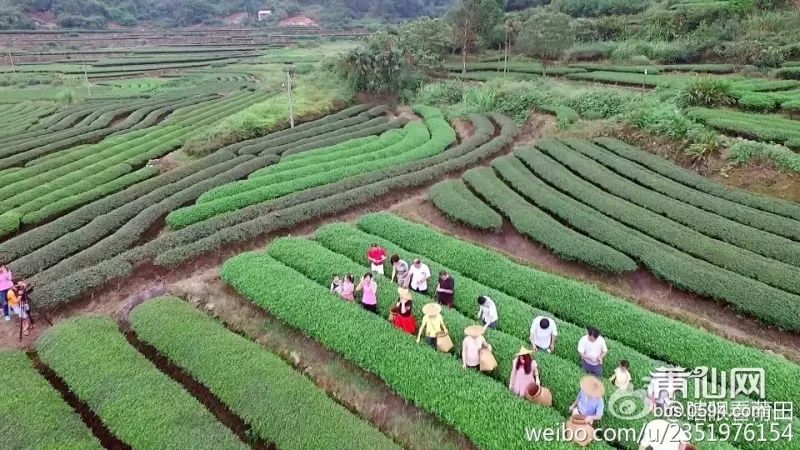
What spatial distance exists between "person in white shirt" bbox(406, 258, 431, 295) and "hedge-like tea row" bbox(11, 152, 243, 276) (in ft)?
38.3

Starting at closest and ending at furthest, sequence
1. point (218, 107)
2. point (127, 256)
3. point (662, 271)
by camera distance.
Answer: point (662, 271)
point (127, 256)
point (218, 107)

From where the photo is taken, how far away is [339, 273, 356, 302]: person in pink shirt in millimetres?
12734

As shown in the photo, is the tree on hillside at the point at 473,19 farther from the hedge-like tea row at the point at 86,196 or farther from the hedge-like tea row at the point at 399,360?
the hedge-like tea row at the point at 399,360

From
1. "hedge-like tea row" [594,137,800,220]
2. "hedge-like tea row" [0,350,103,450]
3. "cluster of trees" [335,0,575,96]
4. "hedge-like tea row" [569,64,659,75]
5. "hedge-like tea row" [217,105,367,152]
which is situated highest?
"cluster of trees" [335,0,575,96]

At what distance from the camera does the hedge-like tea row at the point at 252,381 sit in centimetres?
905

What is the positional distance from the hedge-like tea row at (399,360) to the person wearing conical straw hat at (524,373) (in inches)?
8.3

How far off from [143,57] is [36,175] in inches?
2403

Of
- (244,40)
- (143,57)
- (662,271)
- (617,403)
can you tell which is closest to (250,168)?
(662,271)

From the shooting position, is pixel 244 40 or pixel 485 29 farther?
pixel 244 40

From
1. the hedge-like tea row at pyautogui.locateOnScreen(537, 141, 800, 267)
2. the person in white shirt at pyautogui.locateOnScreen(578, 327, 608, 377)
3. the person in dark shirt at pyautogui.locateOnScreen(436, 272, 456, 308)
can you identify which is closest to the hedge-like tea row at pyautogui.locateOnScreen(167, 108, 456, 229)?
the hedge-like tea row at pyautogui.locateOnScreen(537, 141, 800, 267)

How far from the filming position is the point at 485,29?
51688mm

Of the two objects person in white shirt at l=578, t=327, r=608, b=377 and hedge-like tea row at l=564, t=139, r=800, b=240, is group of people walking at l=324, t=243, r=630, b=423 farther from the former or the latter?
hedge-like tea row at l=564, t=139, r=800, b=240

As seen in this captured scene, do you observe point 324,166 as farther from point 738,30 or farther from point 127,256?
point 738,30

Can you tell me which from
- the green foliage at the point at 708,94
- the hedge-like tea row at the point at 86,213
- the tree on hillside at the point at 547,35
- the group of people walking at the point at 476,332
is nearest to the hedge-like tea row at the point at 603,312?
the group of people walking at the point at 476,332
